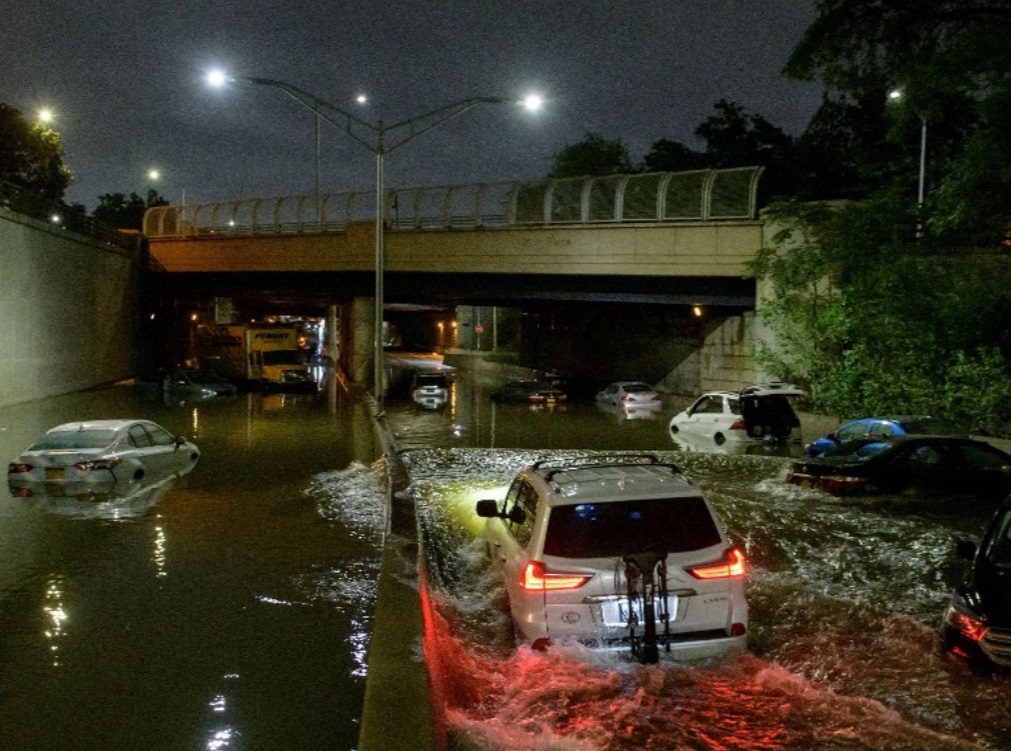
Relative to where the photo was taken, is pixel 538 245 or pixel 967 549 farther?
pixel 538 245

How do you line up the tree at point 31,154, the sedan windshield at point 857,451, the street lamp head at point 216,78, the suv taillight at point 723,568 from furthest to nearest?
1. the tree at point 31,154
2. the street lamp head at point 216,78
3. the sedan windshield at point 857,451
4. the suv taillight at point 723,568

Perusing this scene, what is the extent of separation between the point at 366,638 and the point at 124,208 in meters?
99.7

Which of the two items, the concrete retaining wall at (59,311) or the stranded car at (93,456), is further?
the concrete retaining wall at (59,311)

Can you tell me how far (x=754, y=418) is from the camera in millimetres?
23750

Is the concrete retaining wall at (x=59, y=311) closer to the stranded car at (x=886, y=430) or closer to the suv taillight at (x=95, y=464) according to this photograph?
the suv taillight at (x=95, y=464)

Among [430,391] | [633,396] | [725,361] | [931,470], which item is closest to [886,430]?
[931,470]

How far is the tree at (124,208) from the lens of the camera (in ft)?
317

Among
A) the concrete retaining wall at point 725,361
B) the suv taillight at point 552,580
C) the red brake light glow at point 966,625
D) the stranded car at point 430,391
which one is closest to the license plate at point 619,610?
the suv taillight at point 552,580

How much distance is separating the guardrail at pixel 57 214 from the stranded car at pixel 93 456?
18.5 metres

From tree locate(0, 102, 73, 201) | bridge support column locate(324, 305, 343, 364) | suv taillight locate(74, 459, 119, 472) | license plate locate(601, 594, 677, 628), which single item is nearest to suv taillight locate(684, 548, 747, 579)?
license plate locate(601, 594, 677, 628)

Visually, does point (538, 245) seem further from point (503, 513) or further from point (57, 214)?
point (503, 513)

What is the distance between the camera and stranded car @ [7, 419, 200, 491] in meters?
15.3

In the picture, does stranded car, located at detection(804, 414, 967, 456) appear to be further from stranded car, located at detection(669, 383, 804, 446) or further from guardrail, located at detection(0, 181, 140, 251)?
guardrail, located at detection(0, 181, 140, 251)

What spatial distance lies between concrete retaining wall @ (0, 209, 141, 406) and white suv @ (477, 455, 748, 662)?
28657 mm
